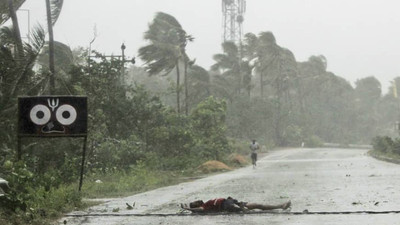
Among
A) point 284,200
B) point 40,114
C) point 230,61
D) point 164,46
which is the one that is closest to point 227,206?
point 284,200

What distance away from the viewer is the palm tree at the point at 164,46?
127 ft

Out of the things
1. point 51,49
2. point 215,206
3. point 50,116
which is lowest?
point 215,206

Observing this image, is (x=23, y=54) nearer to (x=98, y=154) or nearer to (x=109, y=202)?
(x=109, y=202)

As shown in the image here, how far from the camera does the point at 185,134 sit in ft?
99.5

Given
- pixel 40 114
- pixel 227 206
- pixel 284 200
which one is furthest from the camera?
pixel 284 200

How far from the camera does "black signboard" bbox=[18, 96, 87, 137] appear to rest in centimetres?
1320

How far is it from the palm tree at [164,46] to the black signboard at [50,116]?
79.3ft

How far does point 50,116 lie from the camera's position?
13281mm

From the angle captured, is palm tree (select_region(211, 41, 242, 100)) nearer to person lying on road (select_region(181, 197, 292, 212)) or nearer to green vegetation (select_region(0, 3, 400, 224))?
green vegetation (select_region(0, 3, 400, 224))

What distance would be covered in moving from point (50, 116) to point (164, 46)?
2544cm

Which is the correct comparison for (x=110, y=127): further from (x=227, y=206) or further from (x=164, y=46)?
(x=227, y=206)

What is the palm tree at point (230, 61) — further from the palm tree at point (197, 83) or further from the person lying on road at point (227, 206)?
the person lying on road at point (227, 206)

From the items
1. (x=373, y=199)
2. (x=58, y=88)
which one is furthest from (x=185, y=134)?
(x=373, y=199)

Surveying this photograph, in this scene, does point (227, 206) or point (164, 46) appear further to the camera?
point (164, 46)
